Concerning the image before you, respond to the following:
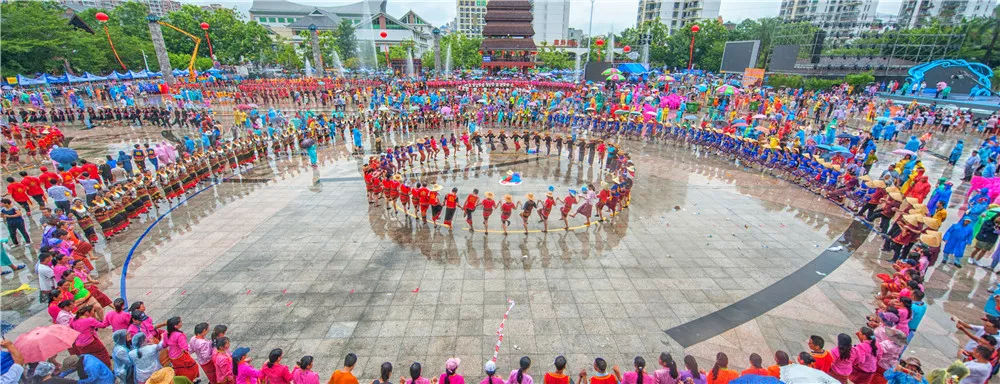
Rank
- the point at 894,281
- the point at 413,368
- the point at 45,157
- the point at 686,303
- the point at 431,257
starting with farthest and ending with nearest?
the point at 45,157 < the point at 431,257 < the point at 686,303 < the point at 894,281 < the point at 413,368

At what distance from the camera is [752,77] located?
4612 cm

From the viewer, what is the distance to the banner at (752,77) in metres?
45.3

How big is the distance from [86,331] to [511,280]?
724 centimetres

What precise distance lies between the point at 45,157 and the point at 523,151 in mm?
23411

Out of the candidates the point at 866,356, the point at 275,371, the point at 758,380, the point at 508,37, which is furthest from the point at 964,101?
the point at 508,37

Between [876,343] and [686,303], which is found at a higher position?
[876,343]

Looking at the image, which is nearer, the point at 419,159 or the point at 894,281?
the point at 894,281

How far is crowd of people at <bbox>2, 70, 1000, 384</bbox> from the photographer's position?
18.0ft

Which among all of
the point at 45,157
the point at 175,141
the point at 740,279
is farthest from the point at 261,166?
the point at 740,279

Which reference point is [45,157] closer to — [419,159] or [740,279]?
[419,159]

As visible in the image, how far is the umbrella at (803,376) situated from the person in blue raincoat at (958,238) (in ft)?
29.7

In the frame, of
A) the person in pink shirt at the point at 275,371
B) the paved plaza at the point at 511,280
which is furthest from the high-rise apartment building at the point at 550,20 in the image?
the person in pink shirt at the point at 275,371

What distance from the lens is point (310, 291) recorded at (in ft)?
29.2

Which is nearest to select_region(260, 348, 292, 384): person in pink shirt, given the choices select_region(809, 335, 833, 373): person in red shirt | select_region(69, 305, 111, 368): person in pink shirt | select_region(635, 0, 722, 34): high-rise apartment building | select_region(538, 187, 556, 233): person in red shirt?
select_region(69, 305, 111, 368): person in pink shirt
